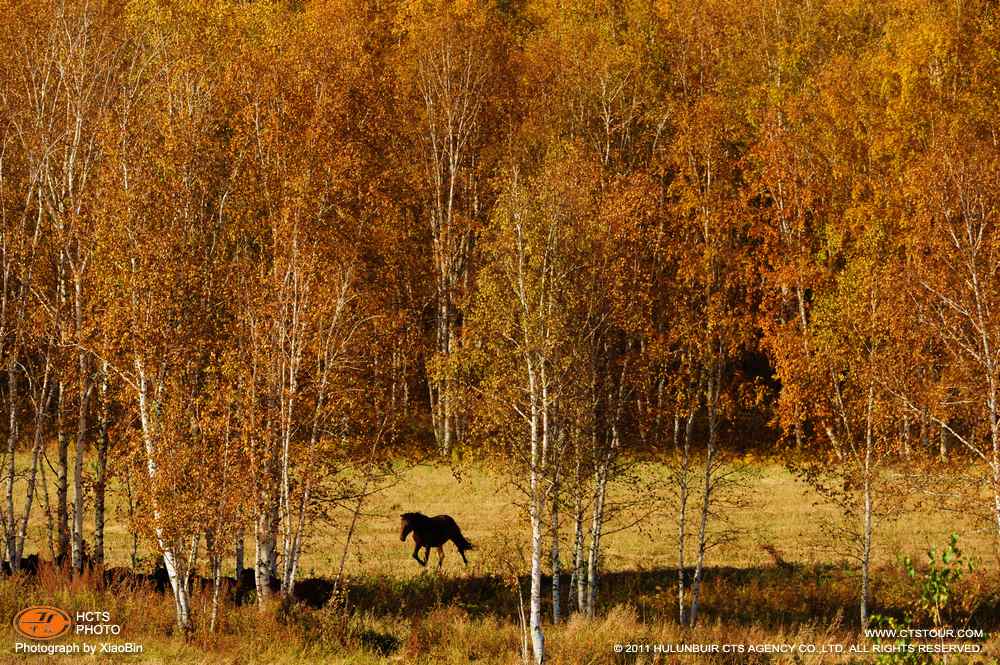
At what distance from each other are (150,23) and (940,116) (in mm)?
31331

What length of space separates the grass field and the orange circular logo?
1.29 ft

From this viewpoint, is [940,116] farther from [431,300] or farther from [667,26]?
[431,300]

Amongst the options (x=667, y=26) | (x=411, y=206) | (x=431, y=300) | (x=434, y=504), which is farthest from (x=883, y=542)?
(x=667, y=26)

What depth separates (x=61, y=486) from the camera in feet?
89.6

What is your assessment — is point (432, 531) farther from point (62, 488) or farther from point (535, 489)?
point (62, 488)

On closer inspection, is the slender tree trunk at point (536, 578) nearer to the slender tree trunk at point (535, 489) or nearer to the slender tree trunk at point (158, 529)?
the slender tree trunk at point (535, 489)

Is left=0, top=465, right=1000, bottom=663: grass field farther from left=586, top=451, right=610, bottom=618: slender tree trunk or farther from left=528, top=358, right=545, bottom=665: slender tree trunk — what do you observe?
left=586, top=451, right=610, bottom=618: slender tree trunk

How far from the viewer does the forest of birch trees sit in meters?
23.7

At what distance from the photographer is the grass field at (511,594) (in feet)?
69.5

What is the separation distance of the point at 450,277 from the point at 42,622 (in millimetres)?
29535

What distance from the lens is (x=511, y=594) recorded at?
95.1 feet

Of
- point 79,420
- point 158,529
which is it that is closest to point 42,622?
point 158,529

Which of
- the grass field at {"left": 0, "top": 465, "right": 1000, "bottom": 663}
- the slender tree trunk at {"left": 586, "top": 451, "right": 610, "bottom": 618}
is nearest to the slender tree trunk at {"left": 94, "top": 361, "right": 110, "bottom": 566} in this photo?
the grass field at {"left": 0, "top": 465, "right": 1000, "bottom": 663}

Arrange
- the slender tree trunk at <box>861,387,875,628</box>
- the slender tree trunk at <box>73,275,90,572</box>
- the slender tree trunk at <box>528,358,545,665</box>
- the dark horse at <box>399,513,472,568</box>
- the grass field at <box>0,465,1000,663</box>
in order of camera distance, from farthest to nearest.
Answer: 1. the dark horse at <box>399,513,472,568</box>
2. the slender tree trunk at <box>861,387,875,628</box>
3. the slender tree trunk at <box>73,275,90,572</box>
4. the slender tree trunk at <box>528,358,545,665</box>
5. the grass field at <box>0,465,1000,663</box>
